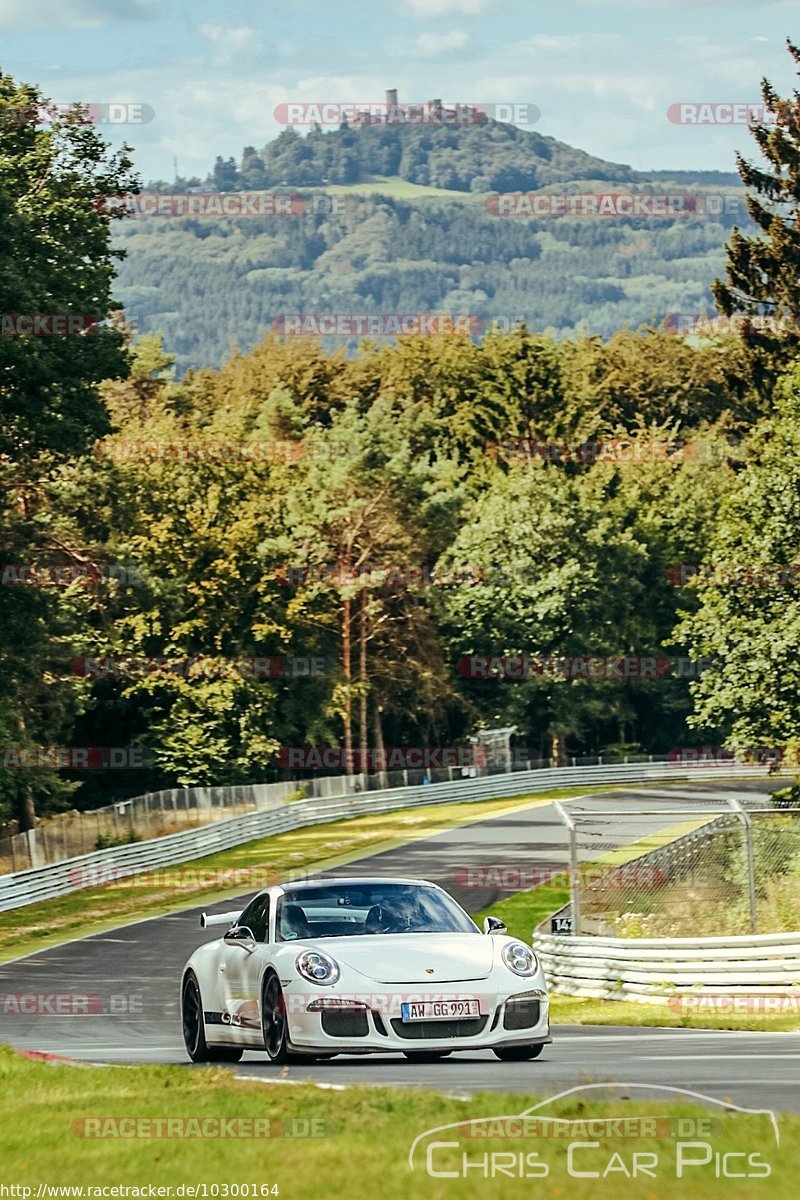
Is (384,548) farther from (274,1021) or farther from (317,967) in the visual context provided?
(317,967)

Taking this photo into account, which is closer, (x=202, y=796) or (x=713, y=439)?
(x=202, y=796)

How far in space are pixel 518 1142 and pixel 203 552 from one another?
62598 mm

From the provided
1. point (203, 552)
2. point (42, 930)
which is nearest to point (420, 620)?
point (203, 552)

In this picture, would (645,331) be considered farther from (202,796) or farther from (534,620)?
(202,796)

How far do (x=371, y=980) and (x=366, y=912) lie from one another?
3.89 ft

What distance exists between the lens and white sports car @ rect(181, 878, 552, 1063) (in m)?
12.6

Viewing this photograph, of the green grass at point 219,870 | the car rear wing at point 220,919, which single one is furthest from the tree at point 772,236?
the car rear wing at point 220,919

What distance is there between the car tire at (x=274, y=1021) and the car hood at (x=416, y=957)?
0.47 metres

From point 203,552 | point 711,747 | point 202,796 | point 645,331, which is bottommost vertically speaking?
point 711,747

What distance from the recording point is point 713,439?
99688 mm

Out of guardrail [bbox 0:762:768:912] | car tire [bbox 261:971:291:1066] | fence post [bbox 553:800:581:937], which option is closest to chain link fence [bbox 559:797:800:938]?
fence post [bbox 553:800:581:937]

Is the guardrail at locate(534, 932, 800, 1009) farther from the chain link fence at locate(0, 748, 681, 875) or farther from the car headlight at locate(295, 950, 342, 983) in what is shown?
the chain link fence at locate(0, 748, 681, 875)

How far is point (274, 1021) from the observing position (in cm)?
1310

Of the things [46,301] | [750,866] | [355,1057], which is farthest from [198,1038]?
[46,301]
